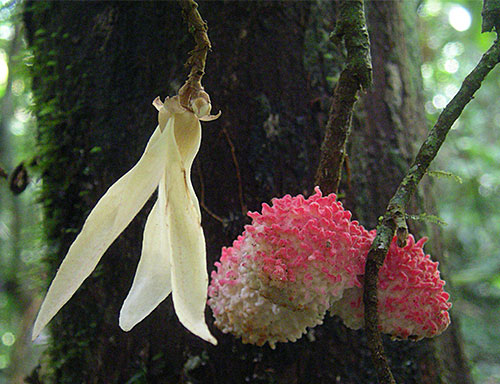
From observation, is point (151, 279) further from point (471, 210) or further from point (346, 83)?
point (471, 210)

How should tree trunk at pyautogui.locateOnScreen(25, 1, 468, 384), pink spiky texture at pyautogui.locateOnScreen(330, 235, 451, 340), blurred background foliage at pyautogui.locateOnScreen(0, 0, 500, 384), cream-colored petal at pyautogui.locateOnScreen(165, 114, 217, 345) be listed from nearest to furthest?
1. cream-colored petal at pyautogui.locateOnScreen(165, 114, 217, 345)
2. pink spiky texture at pyautogui.locateOnScreen(330, 235, 451, 340)
3. tree trunk at pyautogui.locateOnScreen(25, 1, 468, 384)
4. blurred background foliage at pyautogui.locateOnScreen(0, 0, 500, 384)

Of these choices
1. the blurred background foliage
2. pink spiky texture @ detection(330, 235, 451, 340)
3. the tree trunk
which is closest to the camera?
pink spiky texture @ detection(330, 235, 451, 340)

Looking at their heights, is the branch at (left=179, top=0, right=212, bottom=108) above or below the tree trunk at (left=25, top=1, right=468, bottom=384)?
above

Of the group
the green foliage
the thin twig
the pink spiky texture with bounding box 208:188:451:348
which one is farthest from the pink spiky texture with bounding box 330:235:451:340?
the green foliage

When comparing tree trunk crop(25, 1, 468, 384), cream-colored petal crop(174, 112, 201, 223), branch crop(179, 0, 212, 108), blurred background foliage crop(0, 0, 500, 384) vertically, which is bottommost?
blurred background foliage crop(0, 0, 500, 384)

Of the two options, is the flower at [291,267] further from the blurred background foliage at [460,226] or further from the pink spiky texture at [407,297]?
the blurred background foliage at [460,226]

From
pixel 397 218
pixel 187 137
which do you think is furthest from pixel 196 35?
pixel 397 218

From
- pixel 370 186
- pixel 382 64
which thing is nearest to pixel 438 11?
pixel 382 64

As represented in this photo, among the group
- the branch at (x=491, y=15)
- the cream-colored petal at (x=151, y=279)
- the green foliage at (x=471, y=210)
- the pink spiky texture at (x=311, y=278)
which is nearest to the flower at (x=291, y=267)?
the pink spiky texture at (x=311, y=278)

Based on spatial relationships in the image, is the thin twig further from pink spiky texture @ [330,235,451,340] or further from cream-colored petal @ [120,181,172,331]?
cream-colored petal @ [120,181,172,331]
